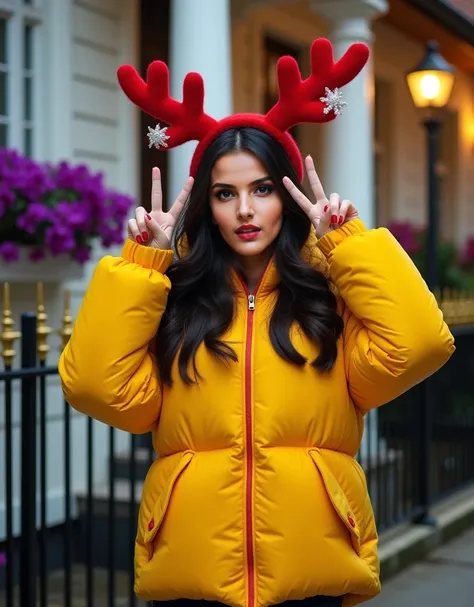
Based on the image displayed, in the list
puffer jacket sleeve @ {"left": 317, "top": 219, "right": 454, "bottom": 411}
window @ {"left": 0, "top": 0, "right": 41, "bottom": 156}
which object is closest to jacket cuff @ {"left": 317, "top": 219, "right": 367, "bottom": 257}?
puffer jacket sleeve @ {"left": 317, "top": 219, "right": 454, "bottom": 411}

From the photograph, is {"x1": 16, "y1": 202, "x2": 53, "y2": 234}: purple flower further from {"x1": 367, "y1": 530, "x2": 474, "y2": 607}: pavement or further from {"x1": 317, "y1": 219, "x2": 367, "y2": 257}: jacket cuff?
{"x1": 317, "y1": 219, "x2": 367, "y2": 257}: jacket cuff

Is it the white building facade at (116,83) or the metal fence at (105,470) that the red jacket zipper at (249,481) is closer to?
the metal fence at (105,470)

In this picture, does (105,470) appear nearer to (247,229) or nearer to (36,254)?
(36,254)

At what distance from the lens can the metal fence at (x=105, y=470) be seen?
3680mm

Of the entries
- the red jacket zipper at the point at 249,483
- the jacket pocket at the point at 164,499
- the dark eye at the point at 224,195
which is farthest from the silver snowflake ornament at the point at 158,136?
the jacket pocket at the point at 164,499

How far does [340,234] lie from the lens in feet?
7.89

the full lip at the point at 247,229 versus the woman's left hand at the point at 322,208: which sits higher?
the woman's left hand at the point at 322,208

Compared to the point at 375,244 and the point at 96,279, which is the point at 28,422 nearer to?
the point at 96,279

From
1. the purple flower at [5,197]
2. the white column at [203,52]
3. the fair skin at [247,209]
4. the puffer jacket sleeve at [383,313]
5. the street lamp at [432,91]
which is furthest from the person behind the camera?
the street lamp at [432,91]

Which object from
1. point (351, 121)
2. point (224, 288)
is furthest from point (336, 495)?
point (351, 121)

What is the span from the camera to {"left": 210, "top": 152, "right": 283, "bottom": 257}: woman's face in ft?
7.96

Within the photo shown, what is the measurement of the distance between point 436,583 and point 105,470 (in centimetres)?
221

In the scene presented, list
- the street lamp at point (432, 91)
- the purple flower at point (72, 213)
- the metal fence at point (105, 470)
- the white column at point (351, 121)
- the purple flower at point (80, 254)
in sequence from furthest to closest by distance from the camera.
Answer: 1. the white column at point (351, 121)
2. the street lamp at point (432, 91)
3. the purple flower at point (80, 254)
4. the purple flower at point (72, 213)
5. the metal fence at point (105, 470)

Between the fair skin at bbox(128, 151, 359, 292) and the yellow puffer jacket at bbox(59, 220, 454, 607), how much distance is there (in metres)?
0.05
